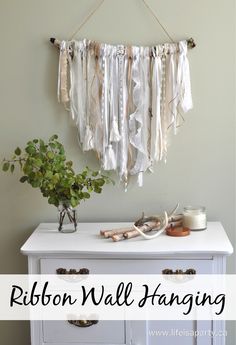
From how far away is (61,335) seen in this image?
202 cm

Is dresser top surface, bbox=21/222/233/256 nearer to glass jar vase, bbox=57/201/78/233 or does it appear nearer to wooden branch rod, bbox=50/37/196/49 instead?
glass jar vase, bbox=57/201/78/233

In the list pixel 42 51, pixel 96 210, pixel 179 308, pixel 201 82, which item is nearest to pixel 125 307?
pixel 179 308

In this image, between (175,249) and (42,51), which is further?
(42,51)

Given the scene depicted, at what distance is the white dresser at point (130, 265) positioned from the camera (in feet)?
6.33

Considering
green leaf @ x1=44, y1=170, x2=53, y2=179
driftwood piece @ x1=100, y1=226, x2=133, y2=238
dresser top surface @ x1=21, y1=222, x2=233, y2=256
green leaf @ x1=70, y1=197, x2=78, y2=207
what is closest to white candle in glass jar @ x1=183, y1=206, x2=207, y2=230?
dresser top surface @ x1=21, y1=222, x2=233, y2=256

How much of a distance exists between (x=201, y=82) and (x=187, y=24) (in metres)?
0.26

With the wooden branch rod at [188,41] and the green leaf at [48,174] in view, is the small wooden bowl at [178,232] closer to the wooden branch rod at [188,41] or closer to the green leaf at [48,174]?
the green leaf at [48,174]

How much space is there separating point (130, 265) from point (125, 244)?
9cm

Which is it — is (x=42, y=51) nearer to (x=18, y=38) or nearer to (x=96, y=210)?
(x=18, y=38)

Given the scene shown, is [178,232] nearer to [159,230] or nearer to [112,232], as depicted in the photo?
[159,230]

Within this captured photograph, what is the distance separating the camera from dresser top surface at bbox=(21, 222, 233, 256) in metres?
1.91

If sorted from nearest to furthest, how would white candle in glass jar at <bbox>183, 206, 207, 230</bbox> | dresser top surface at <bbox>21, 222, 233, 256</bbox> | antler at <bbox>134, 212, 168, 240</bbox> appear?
1. dresser top surface at <bbox>21, 222, 233, 256</bbox>
2. antler at <bbox>134, 212, 168, 240</bbox>
3. white candle in glass jar at <bbox>183, 206, 207, 230</bbox>

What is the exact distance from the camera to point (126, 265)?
1.97 meters

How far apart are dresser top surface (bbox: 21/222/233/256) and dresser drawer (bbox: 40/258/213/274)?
0.05 m
